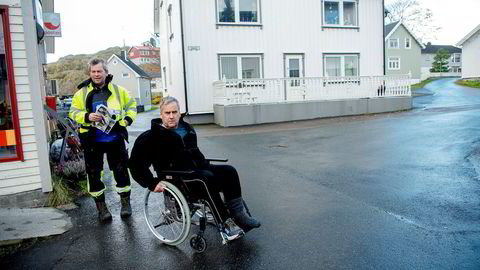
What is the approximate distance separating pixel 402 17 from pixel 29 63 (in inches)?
2474

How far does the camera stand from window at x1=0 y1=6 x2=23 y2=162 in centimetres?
561

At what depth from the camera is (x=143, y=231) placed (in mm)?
4656

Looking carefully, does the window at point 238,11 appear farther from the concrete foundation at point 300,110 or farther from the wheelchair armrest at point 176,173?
the wheelchair armrest at point 176,173

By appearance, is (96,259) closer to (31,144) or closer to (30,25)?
(31,144)

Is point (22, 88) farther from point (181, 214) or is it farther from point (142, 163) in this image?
point (181, 214)

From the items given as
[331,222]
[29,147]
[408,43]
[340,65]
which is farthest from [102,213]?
[408,43]

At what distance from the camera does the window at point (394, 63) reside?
5549cm

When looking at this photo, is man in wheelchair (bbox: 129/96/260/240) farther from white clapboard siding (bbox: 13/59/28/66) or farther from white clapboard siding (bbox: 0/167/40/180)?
white clapboard siding (bbox: 13/59/28/66)

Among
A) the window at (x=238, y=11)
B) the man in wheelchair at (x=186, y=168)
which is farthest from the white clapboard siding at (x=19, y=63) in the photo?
the window at (x=238, y=11)

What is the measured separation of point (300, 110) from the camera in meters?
17.0

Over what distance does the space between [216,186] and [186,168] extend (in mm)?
379

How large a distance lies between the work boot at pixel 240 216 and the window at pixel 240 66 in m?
14.4

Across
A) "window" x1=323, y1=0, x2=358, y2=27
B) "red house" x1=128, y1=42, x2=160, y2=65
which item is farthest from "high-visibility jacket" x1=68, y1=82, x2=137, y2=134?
"red house" x1=128, y1=42, x2=160, y2=65

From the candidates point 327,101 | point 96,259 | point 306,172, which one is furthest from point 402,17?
point 96,259
